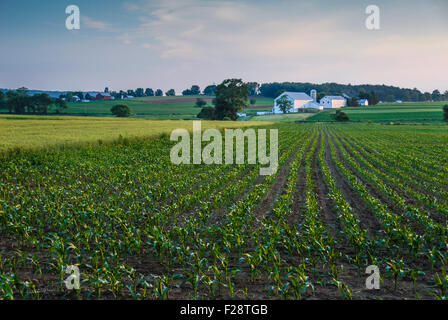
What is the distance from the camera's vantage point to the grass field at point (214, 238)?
221 inches

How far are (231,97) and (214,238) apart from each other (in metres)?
89.4

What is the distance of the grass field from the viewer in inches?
221

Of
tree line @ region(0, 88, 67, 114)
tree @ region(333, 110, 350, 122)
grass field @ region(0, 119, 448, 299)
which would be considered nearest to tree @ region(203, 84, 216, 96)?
tree @ region(333, 110, 350, 122)

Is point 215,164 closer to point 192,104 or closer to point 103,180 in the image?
point 103,180

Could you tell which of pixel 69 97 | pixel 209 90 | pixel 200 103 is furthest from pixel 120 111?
pixel 209 90

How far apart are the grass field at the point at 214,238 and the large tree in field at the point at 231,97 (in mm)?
80117

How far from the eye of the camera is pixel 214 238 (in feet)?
26.0

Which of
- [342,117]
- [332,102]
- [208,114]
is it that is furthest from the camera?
[332,102]

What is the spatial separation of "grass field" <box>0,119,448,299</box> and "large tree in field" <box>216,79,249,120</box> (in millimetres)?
80117

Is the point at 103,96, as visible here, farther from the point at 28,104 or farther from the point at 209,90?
the point at 28,104

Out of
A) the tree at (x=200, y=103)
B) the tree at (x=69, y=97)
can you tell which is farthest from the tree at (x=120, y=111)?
the tree at (x=69, y=97)

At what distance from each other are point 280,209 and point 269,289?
174 inches

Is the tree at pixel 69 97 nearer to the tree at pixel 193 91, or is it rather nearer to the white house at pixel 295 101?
the tree at pixel 193 91

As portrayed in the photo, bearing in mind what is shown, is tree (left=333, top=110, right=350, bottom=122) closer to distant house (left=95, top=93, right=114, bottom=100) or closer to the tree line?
the tree line
